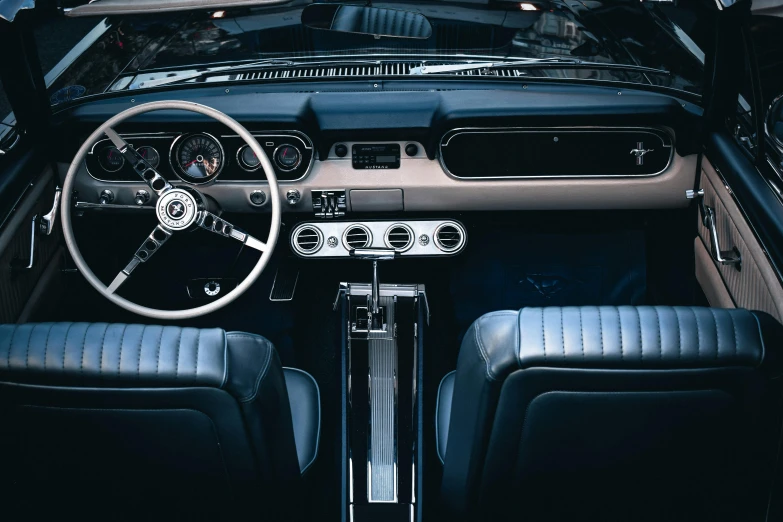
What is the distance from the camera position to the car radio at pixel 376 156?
8.58 feet

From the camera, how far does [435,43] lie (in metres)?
2.66

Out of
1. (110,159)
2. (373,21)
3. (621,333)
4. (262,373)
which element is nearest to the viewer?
(621,333)

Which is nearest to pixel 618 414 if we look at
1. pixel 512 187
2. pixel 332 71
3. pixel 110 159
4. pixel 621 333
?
pixel 621 333

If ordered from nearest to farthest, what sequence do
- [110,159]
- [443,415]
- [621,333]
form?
1. [621,333]
2. [443,415]
3. [110,159]

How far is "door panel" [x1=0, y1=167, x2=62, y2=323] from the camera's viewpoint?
2.24m

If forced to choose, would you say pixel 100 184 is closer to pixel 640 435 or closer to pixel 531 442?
pixel 531 442

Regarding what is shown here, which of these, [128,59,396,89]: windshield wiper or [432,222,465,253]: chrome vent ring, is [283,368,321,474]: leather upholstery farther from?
[128,59,396,89]: windshield wiper

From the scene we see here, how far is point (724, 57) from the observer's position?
225 cm

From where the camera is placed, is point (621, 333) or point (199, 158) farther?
point (199, 158)

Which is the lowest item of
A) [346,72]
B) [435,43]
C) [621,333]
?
[621,333]

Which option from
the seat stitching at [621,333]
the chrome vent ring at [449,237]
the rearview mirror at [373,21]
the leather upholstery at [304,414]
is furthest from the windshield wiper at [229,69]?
the seat stitching at [621,333]

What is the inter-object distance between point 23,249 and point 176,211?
23.5 inches

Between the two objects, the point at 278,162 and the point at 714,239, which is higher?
the point at 278,162

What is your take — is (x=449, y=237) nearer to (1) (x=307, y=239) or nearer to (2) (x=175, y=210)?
(1) (x=307, y=239)
